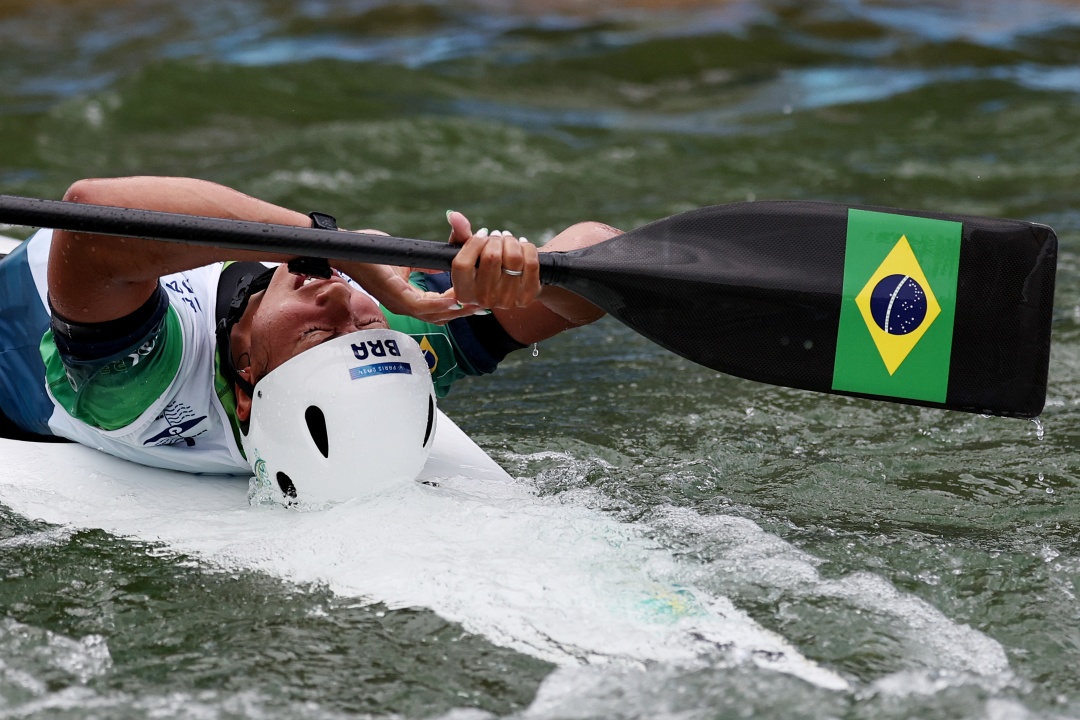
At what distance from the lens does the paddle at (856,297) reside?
2.96m

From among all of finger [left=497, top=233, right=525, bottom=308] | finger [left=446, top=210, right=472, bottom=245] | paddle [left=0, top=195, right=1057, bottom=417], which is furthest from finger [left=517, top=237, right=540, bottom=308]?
paddle [left=0, top=195, right=1057, bottom=417]

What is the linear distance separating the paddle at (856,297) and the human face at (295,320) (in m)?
0.59

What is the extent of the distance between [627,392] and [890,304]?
128 cm

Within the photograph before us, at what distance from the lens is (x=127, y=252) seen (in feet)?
8.50

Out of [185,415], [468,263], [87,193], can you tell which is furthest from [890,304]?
[87,193]

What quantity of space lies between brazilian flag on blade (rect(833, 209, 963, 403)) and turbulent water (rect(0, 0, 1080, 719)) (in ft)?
1.26

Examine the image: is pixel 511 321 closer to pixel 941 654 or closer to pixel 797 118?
pixel 941 654

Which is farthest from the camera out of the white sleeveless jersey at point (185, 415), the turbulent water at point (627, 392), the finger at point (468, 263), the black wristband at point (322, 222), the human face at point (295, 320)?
the white sleeveless jersey at point (185, 415)

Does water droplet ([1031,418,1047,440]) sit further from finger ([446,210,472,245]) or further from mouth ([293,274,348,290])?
mouth ([293,274,348,290])

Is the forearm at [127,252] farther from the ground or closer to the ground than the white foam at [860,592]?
farther from the ground

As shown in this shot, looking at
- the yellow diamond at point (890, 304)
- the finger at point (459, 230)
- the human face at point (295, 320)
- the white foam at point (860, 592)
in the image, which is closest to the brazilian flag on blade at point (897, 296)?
the yellow diamond at point (890, 304)

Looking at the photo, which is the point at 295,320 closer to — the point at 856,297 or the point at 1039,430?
the point at 856,297

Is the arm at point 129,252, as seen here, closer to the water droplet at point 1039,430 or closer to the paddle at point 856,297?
the paddle at point 856,297

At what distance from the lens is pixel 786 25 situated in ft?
33.2
